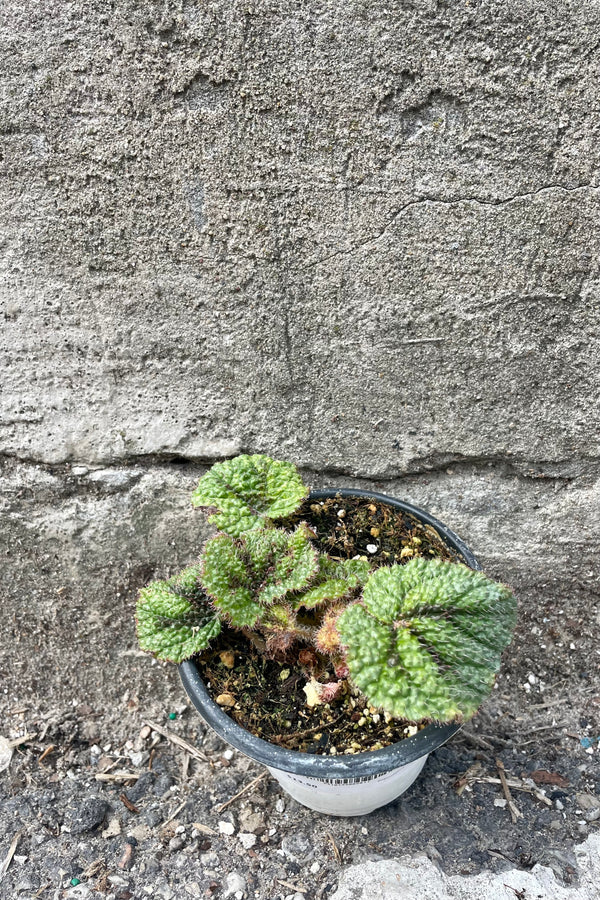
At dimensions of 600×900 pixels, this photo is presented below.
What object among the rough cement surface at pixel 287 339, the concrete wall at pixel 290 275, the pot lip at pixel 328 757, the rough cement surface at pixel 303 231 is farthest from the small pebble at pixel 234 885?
the rough cement surface at pixel 303 231

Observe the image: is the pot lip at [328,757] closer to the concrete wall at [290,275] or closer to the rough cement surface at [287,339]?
the rough cement surface at [287,339]

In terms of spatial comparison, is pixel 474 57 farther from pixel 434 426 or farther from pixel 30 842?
pixel 30 842

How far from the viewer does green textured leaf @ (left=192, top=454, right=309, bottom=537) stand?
1.19m

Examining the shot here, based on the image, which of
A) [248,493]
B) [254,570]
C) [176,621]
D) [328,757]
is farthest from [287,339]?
[328,757]

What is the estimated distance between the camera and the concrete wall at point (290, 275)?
1216 mm

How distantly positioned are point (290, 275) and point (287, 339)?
13 cm

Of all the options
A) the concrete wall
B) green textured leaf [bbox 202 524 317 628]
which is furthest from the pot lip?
the concrete wall

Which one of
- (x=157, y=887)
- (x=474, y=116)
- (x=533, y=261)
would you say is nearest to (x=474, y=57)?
(x=474, y=116)

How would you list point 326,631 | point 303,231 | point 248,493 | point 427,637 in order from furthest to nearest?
point 303,231
point 248,493
point 326,631
point 427,637

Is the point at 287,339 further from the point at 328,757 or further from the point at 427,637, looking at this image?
the point at 328,757

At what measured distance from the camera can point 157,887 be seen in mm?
1308

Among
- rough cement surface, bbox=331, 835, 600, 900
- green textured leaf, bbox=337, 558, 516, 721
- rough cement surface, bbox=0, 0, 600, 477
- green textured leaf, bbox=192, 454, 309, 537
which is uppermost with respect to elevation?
rough cement surface, bbox=0, 0, 600, 477

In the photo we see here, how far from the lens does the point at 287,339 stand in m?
1.42

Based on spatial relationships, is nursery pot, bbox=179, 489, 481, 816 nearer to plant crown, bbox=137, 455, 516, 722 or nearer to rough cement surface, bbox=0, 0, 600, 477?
plant crown, bbox=137, 455, 516, 722
